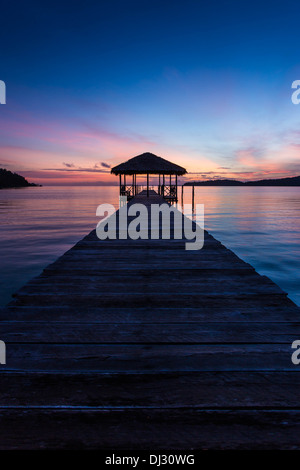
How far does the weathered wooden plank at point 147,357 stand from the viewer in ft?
5.02

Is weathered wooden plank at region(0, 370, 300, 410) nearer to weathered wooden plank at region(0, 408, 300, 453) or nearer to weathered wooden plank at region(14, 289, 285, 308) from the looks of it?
weathered wooden plank at region(0, 408, 300, 453)

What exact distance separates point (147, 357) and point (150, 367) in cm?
11

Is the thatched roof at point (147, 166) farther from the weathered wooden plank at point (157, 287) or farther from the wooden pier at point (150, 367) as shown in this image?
the wooden pier at point (150, 367)

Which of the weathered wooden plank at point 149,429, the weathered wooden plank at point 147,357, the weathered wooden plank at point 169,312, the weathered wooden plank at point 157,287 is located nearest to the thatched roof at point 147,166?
the weathered wooden plank at point 157,287

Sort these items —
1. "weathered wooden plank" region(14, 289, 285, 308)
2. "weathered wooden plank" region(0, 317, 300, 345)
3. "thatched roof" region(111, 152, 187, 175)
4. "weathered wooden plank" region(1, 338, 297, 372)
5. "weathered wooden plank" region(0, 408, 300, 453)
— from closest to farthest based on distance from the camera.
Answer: "weathered wooden plank" region(0, 408, 300, 453) < "weathered wooden plank" region(1, 338, 297, 372) < "weathered wooden plank" region(0, 317, 300, 345) < "weathered wooden plank" region(14, 289, 285, 308) < "thatched roof" region(111, 152, 187, 175)

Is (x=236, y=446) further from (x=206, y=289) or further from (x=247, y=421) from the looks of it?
(x=206, y=289)

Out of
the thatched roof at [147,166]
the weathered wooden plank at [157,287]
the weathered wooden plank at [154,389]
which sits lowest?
the weathered wooden plank at [154,389]

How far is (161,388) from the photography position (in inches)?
53.3

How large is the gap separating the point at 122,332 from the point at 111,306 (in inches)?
19.2

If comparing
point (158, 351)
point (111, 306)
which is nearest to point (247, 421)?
point (158, 351)

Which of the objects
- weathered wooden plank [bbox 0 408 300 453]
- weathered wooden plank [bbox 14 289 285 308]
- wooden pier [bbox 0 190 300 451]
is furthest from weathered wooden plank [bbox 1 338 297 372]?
weathered wooden plank [bbox 14 289 285 308]

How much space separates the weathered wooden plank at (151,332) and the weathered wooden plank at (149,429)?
2.01ft

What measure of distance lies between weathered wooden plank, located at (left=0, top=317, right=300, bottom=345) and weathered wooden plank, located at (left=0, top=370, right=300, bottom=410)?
1.14ft

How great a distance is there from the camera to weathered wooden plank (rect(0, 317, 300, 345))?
1820 millimetres
